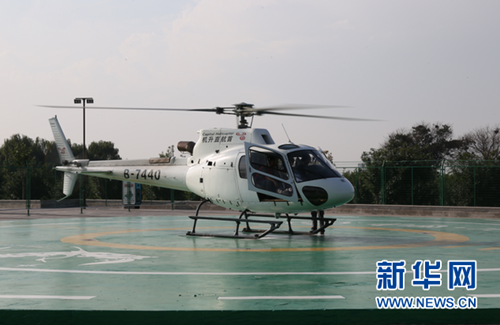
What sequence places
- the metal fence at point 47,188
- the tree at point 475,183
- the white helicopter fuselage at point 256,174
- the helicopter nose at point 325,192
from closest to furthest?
1. the helicopter nose at point 325,192
2. the white helicopter fuselage at point 256,174
3. the tree at point 475,183
4. the metal fence at point 47,188

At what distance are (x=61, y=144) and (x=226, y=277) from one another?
51.1ft

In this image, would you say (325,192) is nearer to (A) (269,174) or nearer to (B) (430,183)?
(A) (269,174)

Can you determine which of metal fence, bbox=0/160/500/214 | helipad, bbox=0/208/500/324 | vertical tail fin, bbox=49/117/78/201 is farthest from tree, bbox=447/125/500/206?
vertical tail fin, bbox=49/117/78/201

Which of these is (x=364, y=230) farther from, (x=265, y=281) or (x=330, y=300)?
(x=330, y=300)

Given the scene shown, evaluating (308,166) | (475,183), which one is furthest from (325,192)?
(475,183)

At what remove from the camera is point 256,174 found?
49.5ft

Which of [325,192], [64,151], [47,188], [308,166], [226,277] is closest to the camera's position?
[226,277]

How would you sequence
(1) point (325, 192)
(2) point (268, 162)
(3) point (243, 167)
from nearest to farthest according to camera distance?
(1) point (325, 192)
(2) point (268, 162)
(3) point (243, 167)

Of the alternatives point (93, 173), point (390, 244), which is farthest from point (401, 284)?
point (93, 173)

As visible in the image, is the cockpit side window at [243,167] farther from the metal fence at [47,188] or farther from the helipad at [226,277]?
the metal fence at [47,188]

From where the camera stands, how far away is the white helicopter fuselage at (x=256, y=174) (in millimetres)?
14562

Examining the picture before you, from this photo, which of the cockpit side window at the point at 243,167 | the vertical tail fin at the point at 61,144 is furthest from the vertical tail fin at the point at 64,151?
the cockpit side window at the point at 243,167

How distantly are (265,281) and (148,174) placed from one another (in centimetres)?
1082

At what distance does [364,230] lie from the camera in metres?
18.5
